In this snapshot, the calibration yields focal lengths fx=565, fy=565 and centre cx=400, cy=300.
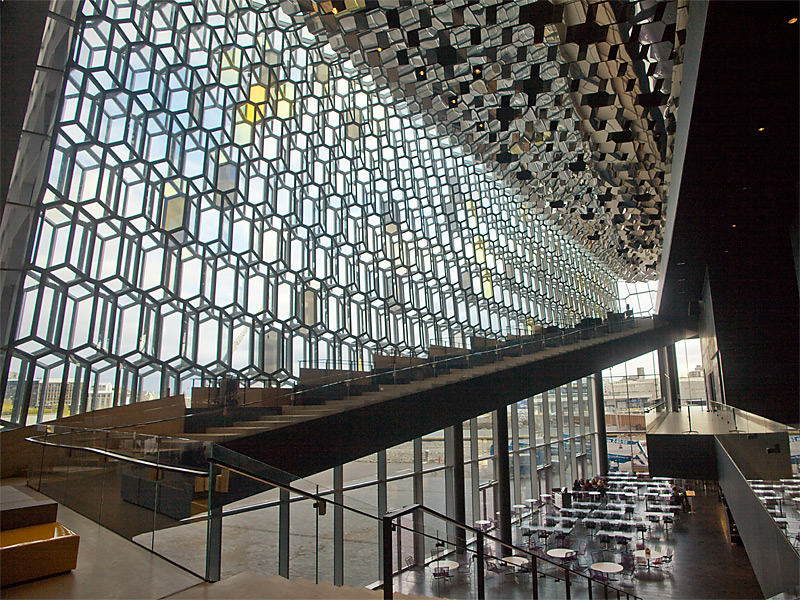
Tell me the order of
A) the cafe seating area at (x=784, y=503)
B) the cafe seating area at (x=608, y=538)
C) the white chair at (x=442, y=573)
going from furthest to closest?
the cafe seating area at (x=608, y=538)
the cafe seating area at (x=784, y=503)
the white chair at (x=442, y=573)

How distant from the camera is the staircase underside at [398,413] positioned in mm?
7473

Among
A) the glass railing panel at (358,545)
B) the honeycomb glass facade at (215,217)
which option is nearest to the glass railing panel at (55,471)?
the honeycomb glass facade at (215,217)

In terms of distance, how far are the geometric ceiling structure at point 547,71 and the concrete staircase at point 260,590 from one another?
27.4ft

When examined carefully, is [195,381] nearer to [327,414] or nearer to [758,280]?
[327,414]

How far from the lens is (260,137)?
12.9 meters

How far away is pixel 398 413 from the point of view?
937 cm

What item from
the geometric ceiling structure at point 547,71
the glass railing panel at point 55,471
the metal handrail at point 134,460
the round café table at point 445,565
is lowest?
the round café table at point 445,565

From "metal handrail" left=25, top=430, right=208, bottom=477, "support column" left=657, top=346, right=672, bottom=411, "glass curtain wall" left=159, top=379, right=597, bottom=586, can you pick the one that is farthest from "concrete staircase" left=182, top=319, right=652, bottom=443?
"support column" left=657, top=346, right=672, bottom=411

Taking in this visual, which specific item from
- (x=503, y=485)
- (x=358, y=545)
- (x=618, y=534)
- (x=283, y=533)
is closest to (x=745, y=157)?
(x=358, y=545)

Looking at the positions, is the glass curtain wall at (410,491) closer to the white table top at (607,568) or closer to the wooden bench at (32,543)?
the wooden bench at (32,543)

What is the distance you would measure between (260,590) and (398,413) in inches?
250

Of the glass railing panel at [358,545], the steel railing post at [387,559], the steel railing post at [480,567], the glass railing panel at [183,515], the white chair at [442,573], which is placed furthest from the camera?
the white chair at [442,573]

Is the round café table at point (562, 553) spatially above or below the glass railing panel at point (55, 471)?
below

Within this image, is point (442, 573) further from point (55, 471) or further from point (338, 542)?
point (55, 471)
